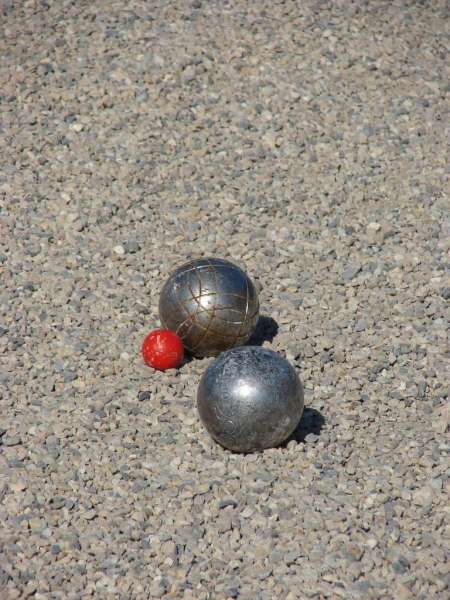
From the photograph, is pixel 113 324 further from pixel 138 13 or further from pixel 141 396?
pixel 138 13

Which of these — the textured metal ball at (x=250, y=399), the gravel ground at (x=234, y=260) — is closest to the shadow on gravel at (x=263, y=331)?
the gravel ground at (x=234, y=260)

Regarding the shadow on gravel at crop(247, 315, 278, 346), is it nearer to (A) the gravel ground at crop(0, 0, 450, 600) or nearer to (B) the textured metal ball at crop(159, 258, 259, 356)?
(A) the gravel ground at crop(0, 0, 450, 600)

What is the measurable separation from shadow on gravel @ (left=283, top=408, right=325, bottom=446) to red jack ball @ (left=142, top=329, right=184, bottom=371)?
1088 millimetres

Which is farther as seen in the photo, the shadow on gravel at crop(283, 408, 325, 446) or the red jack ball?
the red jack ball

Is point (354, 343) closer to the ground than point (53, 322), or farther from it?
closer to the ground

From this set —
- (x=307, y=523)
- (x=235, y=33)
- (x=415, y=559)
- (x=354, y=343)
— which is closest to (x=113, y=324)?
(x=354, y=343)

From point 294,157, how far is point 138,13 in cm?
288

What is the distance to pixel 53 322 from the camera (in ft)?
25.7

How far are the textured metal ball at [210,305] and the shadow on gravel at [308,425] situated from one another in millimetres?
796

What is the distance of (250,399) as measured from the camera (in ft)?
20.3

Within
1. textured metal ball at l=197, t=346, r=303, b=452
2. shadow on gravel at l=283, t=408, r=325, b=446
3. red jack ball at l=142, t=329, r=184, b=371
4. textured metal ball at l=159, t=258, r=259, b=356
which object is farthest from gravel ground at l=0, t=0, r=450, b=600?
textured metal ball at l=159, t=258, r=259, b=356

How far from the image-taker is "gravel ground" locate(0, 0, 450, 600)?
5957 mm

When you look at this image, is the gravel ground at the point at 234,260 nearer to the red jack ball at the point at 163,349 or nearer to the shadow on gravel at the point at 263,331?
the shadow on gravel at the point at 263,331

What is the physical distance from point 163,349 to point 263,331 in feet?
3.46
